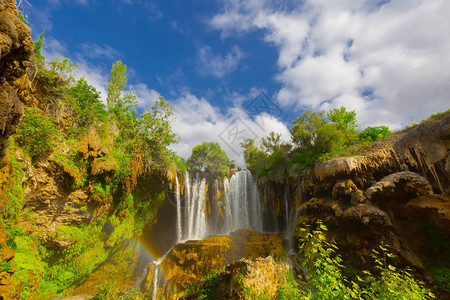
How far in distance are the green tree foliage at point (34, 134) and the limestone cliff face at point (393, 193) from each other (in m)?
15.7

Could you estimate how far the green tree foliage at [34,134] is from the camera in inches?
308

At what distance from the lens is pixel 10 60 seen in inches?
150

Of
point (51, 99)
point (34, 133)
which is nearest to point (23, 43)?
point (34, 133)

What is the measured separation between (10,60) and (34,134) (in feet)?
19.4

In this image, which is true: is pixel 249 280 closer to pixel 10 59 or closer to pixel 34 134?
pixel 10 59

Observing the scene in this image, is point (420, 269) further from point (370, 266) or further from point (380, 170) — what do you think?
point (380, 170)

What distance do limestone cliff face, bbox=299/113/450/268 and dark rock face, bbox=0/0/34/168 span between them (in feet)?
47.0

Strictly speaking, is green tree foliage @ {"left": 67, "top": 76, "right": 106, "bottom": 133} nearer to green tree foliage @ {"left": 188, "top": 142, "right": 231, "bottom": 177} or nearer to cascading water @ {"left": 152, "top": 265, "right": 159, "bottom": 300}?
cascading water @ {"left": 152, "top": 265, "right": 159, "bottom": 300}

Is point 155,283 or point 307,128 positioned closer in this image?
point 155,283

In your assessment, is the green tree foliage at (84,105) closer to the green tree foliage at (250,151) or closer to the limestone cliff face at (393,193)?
the limestone cliff face at (393,193)

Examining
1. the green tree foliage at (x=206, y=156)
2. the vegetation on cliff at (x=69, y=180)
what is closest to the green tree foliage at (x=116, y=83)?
the vegetation on cliff at (x=69, y=180)

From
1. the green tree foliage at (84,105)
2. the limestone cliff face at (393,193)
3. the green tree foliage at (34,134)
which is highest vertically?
the green tree foliage at (84,105)

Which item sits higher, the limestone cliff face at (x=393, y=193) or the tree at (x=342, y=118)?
the tree at (x=342, y=118)

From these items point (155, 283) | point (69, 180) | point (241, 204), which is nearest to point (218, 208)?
point (241, 204)
